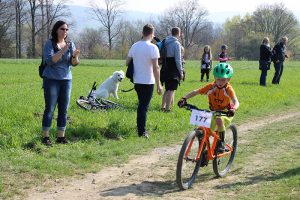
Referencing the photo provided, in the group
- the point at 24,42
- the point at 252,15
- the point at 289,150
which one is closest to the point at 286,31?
the point at 252,15

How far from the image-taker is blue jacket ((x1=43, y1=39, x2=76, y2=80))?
23.1 feet

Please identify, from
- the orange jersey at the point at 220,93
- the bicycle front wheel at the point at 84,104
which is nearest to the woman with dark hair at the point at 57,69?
the orange jersey at the point at 220,93

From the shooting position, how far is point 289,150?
7.99 metres

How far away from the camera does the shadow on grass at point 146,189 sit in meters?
5.57

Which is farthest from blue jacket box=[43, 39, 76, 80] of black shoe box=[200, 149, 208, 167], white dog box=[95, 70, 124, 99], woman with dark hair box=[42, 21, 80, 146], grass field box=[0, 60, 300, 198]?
white dog box=[95, 70, 124, 99]

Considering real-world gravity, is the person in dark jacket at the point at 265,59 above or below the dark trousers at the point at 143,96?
above

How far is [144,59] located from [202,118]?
2.83 m

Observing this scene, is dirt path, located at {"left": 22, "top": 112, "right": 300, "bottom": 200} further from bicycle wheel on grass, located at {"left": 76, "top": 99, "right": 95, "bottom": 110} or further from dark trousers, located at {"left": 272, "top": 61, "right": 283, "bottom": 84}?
dark trousers, located at {"left": 272, "top": 61, "right": 283, "bottom": 84}

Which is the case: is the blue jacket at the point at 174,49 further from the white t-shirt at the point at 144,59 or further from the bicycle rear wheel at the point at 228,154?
the bicycle rear wheel at the point at 228,154

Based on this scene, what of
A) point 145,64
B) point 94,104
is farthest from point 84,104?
point 145,64

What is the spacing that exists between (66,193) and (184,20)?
95.0 meters

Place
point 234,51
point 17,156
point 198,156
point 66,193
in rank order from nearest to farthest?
1. point 66,193
2. point 198,156
3. point 17,156
4. point 234,51

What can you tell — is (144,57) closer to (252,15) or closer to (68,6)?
(68,6)

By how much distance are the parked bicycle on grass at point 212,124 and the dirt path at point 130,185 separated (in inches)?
9.4
